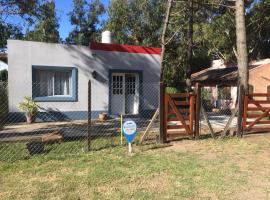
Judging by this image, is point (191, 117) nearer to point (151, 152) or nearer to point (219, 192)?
point (151, 152)

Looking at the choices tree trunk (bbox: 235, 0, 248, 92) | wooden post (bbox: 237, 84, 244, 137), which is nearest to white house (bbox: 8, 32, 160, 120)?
tree trunk (bbox: 235, 0, 248, 92)

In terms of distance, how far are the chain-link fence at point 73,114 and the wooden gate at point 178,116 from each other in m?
0.56

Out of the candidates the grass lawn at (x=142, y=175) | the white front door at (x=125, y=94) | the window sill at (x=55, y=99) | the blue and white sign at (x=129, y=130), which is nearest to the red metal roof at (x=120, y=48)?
the white front door at (x=125, y=94)

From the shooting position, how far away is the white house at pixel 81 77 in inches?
599

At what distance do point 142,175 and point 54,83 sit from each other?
10.3m

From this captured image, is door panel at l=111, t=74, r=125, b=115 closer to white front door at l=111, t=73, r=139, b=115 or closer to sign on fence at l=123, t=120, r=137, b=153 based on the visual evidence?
white front door at l=111, t=73, r=139, b=115

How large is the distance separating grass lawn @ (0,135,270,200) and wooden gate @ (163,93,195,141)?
4.01 ft

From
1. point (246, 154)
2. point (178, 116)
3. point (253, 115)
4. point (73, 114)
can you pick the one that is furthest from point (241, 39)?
point (73, 114)

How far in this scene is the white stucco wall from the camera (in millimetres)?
15117

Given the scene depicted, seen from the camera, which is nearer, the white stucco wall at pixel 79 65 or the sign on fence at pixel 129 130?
the sign on fence at pixel 129 130

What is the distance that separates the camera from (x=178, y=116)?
10.4 meters

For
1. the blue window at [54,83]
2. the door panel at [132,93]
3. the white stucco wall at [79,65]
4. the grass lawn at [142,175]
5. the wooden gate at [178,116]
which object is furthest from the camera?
the door panel at [132,93]

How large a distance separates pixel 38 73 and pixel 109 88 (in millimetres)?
3362

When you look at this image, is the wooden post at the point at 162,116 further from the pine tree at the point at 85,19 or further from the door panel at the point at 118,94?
the pine tree at the point at 85,19
